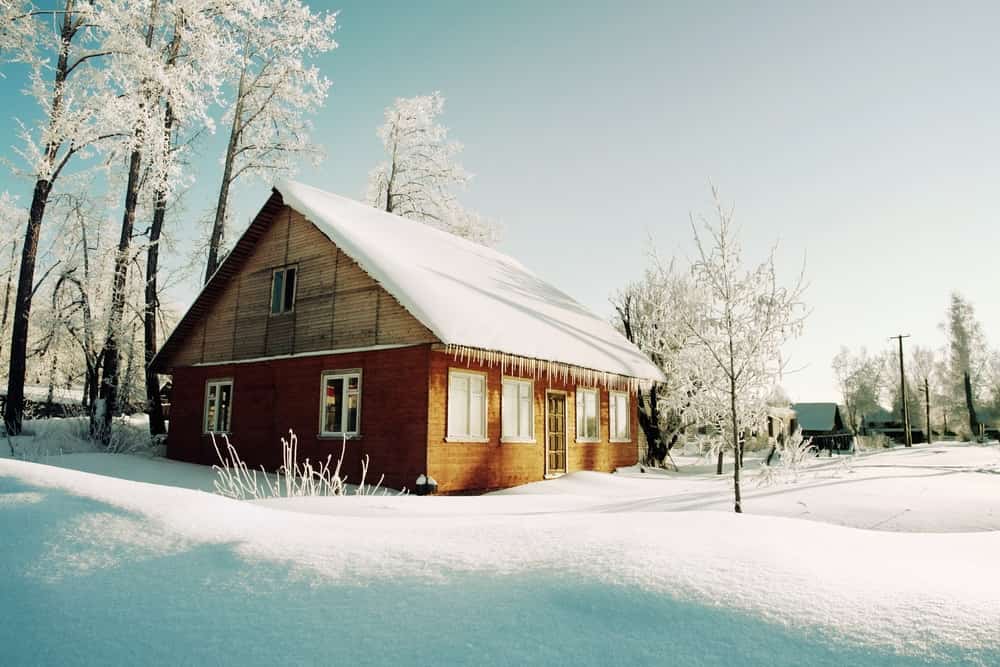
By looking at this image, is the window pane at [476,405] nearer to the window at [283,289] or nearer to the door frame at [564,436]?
the door frame at [564,436]

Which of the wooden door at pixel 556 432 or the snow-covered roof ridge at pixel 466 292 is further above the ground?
the snow-covered roof ridge at pixel 466 292

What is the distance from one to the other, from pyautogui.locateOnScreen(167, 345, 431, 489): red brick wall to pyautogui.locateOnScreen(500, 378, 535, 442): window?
8.50 feet

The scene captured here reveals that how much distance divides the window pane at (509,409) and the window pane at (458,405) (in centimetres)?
129

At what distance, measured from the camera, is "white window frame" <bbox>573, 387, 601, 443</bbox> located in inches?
670

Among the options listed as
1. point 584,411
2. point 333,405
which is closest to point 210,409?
point 333,405

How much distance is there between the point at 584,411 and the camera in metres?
17.4

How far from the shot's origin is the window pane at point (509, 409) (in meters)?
14.4

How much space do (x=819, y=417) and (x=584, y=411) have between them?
4595 cm

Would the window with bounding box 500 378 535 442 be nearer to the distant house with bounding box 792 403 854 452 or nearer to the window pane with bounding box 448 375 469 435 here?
the window pane with bounding box 448 375 469 435

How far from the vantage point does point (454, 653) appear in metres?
2.06

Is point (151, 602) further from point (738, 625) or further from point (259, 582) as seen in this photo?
point (738, 625)

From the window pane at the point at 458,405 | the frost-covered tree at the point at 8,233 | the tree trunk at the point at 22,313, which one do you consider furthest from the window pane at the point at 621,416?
the frost-covered tree at the point at 8,233

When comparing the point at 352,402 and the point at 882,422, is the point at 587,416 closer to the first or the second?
the point at 352,402

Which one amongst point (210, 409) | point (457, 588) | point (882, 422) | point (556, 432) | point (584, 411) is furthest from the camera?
point (882, 422)
